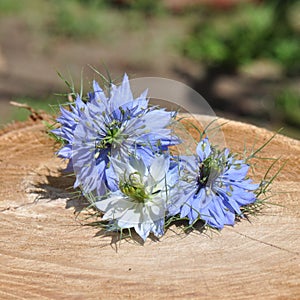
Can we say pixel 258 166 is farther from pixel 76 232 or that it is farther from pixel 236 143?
pixel 76 232

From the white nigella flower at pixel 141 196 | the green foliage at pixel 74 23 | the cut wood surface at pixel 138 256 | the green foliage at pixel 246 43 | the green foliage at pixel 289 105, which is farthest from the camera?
the green foliage at pixel 74 23

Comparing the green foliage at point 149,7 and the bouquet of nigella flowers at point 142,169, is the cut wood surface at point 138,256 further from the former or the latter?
the green foliage at point 149,7

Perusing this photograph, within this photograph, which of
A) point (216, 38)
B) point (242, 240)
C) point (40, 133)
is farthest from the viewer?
point (216, 38)

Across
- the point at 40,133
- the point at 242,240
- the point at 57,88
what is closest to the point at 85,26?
the point at 57,88

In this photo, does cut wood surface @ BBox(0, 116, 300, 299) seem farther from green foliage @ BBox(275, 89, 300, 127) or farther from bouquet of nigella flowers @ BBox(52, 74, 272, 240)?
green foliage @ BBox(275, 89, 300, 127)

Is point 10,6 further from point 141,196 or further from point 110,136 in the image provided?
point 141,196

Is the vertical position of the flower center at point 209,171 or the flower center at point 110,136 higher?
the flower center at point 110,136

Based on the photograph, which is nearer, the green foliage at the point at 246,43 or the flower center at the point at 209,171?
the flower center at the point at 209,171

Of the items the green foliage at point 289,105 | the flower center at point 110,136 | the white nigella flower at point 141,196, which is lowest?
the green foliage at point 289,105

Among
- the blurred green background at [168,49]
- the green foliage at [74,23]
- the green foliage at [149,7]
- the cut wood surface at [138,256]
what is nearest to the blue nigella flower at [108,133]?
the cut wood surface at [138,256]
